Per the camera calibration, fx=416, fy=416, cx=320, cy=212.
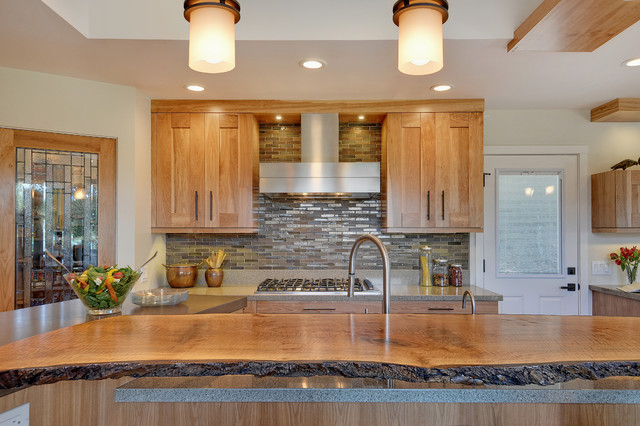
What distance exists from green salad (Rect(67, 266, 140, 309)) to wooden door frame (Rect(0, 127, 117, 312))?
4.14 feet

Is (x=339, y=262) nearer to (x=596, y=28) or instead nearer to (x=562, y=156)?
(x=562, y=156)

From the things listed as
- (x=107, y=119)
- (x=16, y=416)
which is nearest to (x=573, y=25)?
(x=16, y=416)

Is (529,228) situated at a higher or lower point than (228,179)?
lower

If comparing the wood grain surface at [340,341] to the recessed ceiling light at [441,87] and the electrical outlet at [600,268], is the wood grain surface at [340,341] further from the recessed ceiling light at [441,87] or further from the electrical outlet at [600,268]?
the electrical outlet at [600,268]

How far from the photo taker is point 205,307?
2.13 m

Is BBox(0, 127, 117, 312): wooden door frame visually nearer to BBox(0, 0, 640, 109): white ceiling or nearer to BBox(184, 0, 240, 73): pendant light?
BBox(0, 0, 640, 109): white ceiling

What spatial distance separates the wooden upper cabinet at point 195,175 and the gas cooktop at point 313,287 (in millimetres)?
516

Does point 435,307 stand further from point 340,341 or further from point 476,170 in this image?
point 340,341

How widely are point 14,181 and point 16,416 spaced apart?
6.64ft

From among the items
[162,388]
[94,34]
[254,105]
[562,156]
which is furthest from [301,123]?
[162,388]

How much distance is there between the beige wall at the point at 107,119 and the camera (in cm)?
261

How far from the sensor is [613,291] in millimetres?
3213

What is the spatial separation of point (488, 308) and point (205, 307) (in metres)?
1.96

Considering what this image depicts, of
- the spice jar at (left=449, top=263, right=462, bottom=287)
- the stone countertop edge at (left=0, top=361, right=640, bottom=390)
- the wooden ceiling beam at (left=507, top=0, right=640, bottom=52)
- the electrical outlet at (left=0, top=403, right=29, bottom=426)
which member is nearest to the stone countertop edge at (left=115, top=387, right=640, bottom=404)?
the stone countertop edge at (left=0, top=361, right=640, bottom=390)
